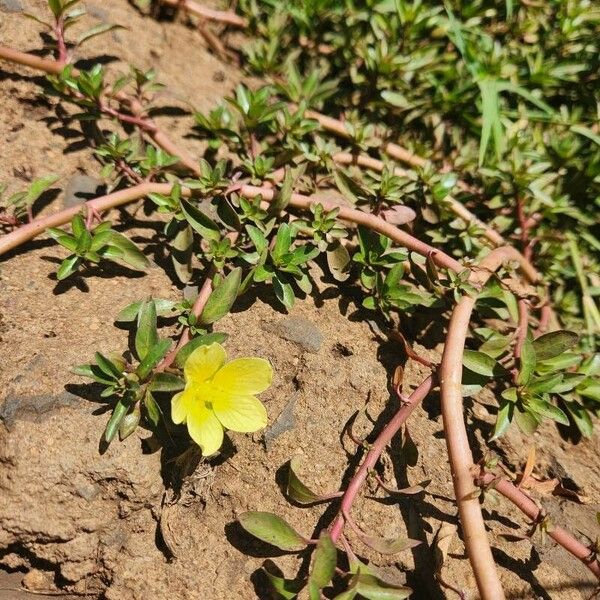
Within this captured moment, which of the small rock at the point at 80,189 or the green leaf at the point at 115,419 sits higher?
the small rock at the point at 80,189

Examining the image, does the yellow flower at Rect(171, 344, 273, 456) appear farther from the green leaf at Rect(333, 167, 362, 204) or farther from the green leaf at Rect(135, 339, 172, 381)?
the green leaf at Rect(333, 167, 362, 204)

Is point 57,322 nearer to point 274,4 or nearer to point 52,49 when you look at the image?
point 52,49

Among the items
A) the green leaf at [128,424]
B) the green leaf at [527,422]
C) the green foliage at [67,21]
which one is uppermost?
the green foliage at [67,21]

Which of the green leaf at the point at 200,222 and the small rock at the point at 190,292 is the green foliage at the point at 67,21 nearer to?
the green leaf at the point at 200,222

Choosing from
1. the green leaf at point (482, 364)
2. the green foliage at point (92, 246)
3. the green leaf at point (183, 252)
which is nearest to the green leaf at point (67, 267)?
the green foliage at point (92, 246)

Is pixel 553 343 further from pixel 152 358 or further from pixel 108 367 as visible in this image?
pixel 108 367

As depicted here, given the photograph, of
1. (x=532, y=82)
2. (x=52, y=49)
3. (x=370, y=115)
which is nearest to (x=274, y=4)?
(x=370, y=115)

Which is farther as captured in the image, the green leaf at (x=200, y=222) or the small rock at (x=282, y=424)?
the green leaf at (x=200, y=222)

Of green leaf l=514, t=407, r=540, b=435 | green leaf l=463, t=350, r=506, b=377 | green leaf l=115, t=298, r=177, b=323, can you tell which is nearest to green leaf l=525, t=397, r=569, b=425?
green leaf l=514, t=407, r=540, b=435
